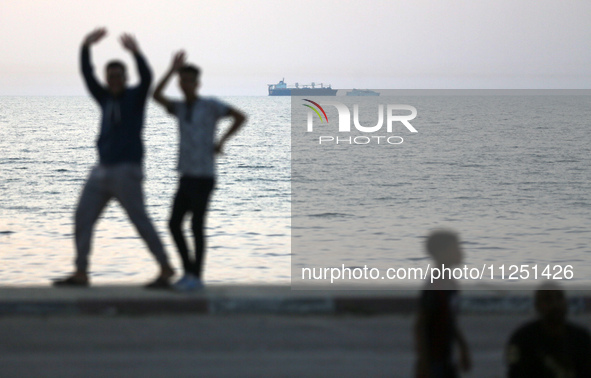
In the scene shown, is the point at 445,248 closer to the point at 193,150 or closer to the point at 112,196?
the point at 193,150

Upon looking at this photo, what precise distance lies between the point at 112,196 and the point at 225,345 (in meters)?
1.65

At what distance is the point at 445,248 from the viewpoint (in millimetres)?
3672

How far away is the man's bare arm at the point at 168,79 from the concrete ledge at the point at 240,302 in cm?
144

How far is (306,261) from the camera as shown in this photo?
16469 millimetres

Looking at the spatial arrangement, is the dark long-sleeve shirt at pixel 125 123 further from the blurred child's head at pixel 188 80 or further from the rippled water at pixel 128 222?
the rippled water at pixel 128 222

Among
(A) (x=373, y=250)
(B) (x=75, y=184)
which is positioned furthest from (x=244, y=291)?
(B) (x=75, y=184)

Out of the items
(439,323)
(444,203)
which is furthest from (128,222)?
(439,323)

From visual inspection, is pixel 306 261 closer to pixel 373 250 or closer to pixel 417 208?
pixel 373 250

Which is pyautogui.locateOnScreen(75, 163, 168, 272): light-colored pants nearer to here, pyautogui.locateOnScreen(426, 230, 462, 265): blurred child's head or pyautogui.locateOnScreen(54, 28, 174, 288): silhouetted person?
pyautogui.locateOnScreen(54, 28, 174, 288): silhouetted person

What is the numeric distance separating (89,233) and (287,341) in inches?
73.5

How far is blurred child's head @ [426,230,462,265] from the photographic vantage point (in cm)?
368

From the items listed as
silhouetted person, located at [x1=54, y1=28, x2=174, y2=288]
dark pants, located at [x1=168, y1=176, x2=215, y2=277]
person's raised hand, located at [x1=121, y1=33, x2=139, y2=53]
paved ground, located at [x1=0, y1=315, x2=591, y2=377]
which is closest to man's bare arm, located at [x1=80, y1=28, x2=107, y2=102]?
silhouetted person, located at [x1=54, y1=28, x2=174, y2=288]

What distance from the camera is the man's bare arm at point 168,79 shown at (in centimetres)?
638

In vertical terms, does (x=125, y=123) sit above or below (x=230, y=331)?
above
